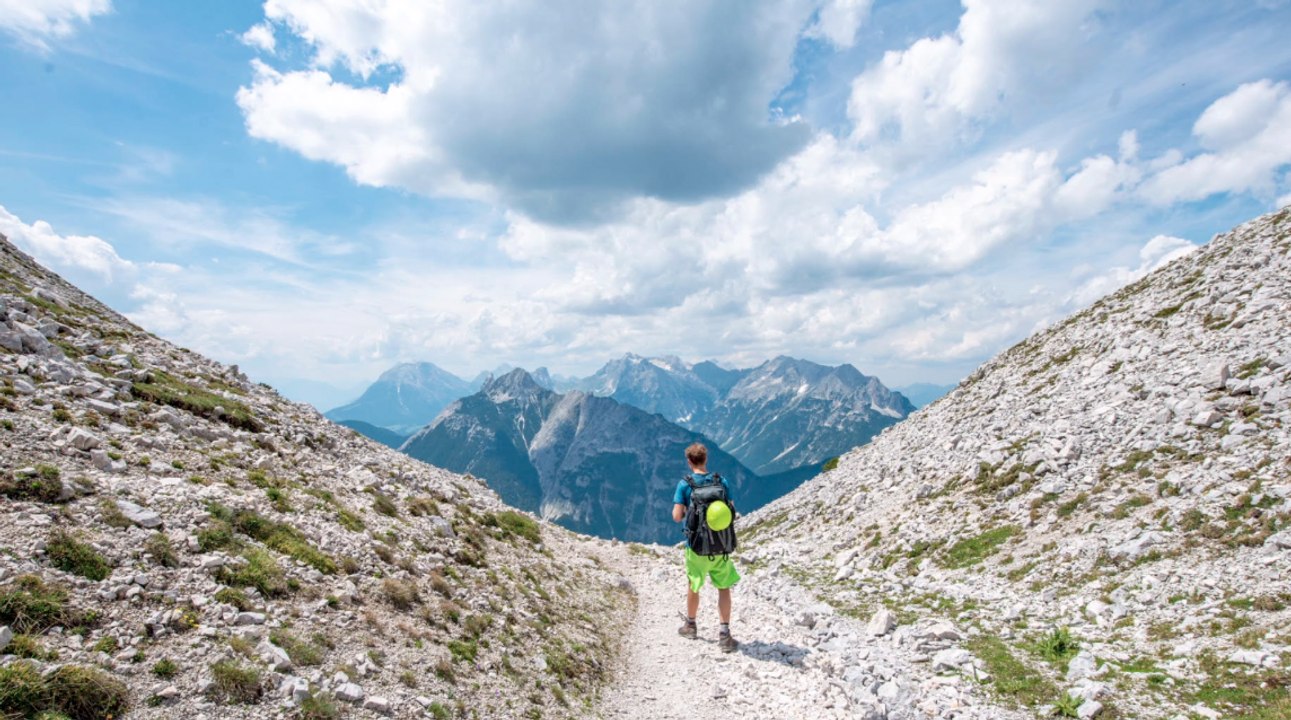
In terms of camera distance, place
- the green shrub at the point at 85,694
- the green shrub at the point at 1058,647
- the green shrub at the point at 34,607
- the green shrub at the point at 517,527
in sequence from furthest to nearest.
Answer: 1. the green shrub at the point at 517,527
2. the green shrub at the point at 1058,647
3. the green shrub at the point at 34,607
4. the green shrub at the point at 85,694

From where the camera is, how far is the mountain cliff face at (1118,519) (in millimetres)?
12062

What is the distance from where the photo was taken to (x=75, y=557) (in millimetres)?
8922

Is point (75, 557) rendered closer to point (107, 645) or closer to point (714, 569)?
point (107, 645)

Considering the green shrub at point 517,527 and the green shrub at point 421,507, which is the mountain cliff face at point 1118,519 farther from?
the green shrub at point 421,507

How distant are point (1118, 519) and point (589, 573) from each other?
66.7 ft

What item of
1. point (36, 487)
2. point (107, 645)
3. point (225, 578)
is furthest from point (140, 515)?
point (107, 645)

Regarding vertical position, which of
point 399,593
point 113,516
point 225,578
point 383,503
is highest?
point 383,503

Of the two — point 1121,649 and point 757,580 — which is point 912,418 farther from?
point 1121,649

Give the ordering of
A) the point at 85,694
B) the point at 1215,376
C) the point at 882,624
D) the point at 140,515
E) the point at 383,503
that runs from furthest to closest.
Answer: the point at 1215,376
the point at 383,503
the point at 882,624
the point at 140,515
the point at 85,694

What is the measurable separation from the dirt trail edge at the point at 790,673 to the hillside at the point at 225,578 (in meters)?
1.36

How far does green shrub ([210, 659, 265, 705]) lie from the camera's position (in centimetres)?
777

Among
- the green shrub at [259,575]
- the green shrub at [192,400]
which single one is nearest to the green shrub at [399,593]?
the green shrub at [259,575]

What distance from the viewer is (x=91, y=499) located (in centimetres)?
1079

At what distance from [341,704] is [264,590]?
11.0 ft
